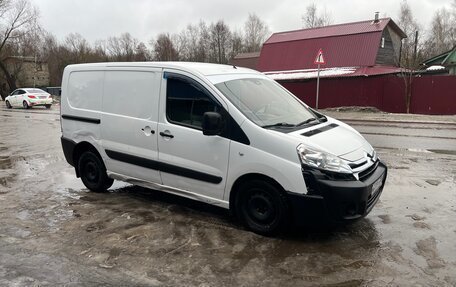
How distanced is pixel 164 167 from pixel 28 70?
72.7 meters

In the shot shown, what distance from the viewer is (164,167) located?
5.32 metres

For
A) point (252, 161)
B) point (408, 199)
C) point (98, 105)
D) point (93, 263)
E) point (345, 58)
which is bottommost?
point (93, 263)

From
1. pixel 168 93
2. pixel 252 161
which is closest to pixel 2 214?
pixel 168 93

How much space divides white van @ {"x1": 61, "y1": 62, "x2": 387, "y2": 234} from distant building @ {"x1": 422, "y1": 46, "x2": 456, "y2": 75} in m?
27.9

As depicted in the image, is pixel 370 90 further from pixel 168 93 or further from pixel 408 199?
pixel 168 93

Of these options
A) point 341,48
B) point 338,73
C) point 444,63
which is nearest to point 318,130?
point 338,73

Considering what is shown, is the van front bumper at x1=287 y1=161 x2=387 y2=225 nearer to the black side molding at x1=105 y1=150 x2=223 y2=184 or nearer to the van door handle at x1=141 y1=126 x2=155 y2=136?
the black side molding at x1=105 y1=150 x2=223 y2=184

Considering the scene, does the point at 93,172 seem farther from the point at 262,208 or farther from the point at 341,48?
the point at 341,48

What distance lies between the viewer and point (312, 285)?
3572 mm

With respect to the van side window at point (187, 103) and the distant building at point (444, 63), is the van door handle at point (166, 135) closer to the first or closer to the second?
the van side window at point (187, 103)

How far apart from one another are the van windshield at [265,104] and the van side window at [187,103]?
9.3 inches

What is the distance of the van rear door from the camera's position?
17.8ft

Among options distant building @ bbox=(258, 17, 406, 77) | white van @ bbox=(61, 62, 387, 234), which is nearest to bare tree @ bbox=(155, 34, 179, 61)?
distant building @ bbox=(258, 17, 406, 77)

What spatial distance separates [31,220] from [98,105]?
6.18 ft
